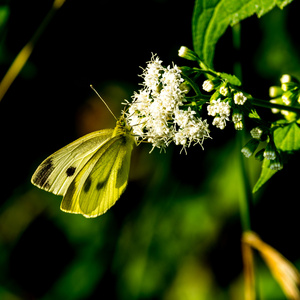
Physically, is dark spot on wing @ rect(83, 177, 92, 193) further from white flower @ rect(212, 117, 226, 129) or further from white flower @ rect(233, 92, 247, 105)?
white flower @ rect(233, 92, 247, 105)

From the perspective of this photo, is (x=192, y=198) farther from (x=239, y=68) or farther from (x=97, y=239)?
(x=239, y=68)

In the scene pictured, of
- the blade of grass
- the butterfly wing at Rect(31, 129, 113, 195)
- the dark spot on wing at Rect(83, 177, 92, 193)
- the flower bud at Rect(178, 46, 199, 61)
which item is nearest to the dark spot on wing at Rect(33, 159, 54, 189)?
the butterfly wing at Rect(31, 129, 113, 195)

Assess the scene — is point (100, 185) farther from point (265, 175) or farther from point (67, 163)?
point (265, 175)

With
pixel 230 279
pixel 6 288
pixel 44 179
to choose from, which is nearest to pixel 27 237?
pixel 6 288

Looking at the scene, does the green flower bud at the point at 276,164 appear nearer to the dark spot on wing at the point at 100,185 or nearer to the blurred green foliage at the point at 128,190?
the dark spot on wing at the point at 100,185

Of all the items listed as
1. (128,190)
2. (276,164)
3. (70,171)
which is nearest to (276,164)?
(276,164)
